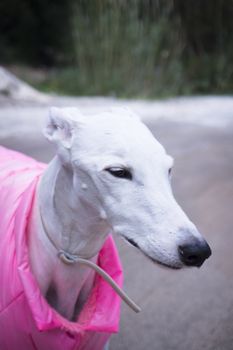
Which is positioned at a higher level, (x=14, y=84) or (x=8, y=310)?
(x=8, y=310)

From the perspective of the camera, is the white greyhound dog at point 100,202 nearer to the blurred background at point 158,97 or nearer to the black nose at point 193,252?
the black nose at point 193,252

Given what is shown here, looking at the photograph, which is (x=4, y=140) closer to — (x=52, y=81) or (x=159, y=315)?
(x=159, y=315)

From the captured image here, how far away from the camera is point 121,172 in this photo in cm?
136

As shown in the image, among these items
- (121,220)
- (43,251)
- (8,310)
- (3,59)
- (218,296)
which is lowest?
(3,59)

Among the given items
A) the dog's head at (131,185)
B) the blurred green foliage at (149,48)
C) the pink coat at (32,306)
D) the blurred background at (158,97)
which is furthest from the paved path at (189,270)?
the blurred green foliage at (149,48)

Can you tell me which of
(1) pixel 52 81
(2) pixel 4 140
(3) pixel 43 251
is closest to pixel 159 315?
(3) pixel 43 251

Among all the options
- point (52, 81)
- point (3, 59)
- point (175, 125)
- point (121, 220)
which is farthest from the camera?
point (3, 59)

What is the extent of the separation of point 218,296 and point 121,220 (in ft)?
4.25

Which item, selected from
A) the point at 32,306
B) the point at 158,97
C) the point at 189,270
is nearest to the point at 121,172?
the point at 32,306

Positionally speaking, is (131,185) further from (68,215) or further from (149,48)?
(149,48)

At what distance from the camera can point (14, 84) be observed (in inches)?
263

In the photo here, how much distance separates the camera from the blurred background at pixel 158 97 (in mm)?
2404

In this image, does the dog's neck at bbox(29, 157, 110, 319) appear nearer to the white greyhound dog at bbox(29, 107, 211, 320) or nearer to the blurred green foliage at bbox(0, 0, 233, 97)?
the white greyhound dog at bbox(29, 107, 211, 320)

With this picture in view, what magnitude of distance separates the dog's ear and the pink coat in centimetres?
24
